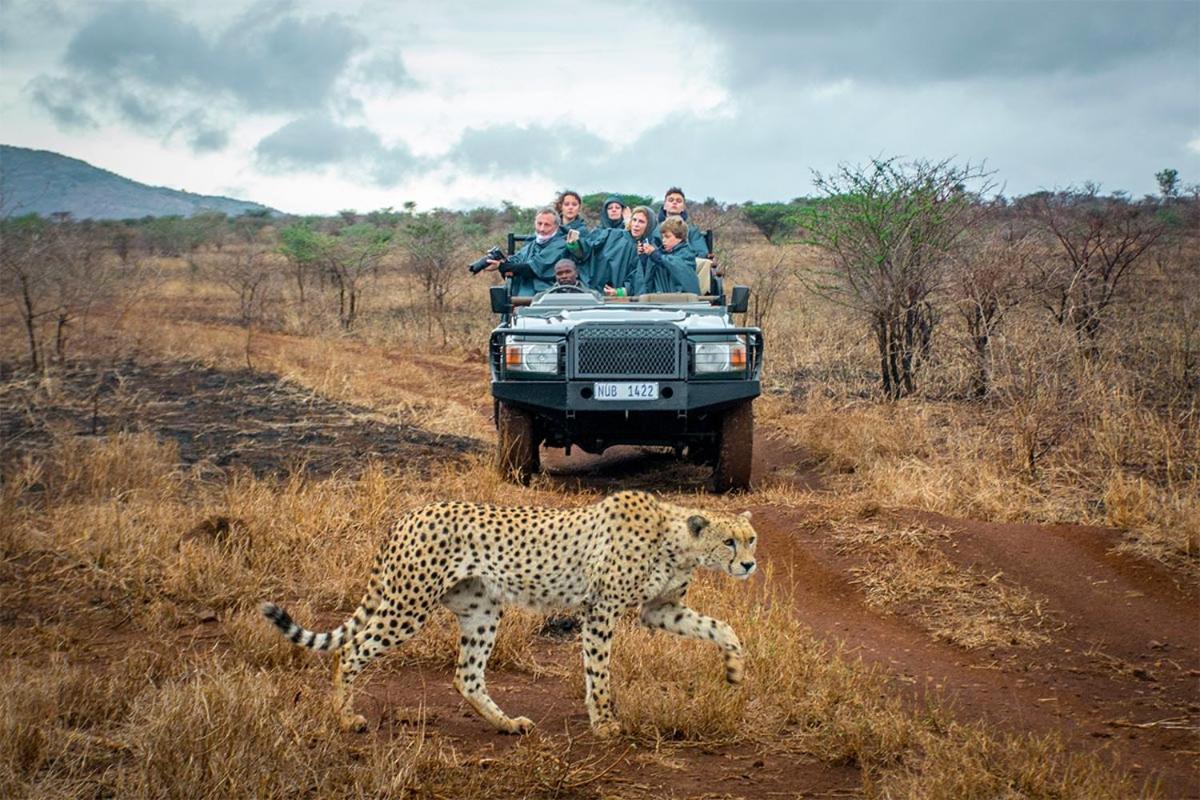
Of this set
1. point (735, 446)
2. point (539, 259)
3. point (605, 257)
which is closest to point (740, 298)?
point (735, 446)

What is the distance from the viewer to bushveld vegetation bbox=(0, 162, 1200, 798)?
4035mm

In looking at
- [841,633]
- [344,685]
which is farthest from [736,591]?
[344,685]

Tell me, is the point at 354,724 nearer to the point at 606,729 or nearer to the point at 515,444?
the point at 606,729

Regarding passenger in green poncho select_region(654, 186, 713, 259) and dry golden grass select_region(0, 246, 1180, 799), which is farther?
passenger in green poncho select_region(654, 186, 713, 259)

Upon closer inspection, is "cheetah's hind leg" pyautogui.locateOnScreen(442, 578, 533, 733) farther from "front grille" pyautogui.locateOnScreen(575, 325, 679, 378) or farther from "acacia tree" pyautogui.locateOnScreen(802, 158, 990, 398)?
"acacia tree" pyautogui.locateOnScreen(802, 158, 990, 398)

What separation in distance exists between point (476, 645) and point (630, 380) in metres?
3.78

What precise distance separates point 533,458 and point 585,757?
188 inches

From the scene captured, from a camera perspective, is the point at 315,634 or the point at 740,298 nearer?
the point at 315,634

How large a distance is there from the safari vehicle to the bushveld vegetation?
0.45m

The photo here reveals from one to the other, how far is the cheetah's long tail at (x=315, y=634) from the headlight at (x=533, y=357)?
3.83 m

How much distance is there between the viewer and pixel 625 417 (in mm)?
8500

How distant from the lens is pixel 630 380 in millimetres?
8242

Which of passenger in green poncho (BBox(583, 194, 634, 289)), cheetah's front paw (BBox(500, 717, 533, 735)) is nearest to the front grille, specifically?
passenger in green poncho (BBox(583, 194, 634, 289))

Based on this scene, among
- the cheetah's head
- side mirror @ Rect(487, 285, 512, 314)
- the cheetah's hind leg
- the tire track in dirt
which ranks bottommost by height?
the tire track in dirt
